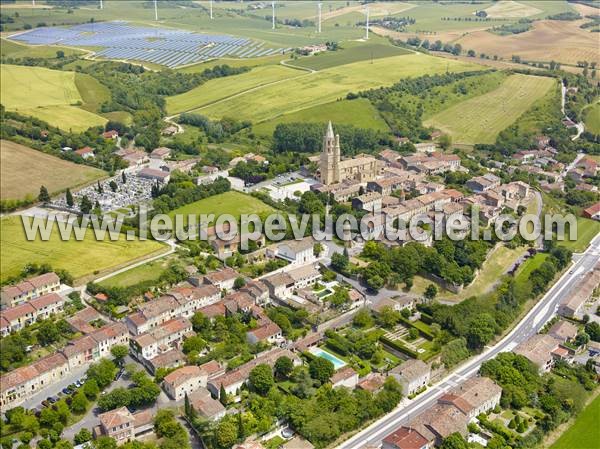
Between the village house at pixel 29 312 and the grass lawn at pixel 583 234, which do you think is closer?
the village house at pixel 29 312

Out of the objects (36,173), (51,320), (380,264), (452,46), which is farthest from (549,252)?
(452,46)

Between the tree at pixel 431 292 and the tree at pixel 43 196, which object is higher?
the tree at pixel 43 196

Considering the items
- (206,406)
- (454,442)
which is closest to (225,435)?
(206,406)

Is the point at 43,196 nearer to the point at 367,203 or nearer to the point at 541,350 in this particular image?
the point at 367,203

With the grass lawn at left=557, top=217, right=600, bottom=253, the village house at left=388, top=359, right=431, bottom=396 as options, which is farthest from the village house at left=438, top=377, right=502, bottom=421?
the grass lawn at left=557, top=217, right=600, bottom=253

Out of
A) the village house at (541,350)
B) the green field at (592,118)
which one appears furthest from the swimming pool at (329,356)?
the green field at (592,118)

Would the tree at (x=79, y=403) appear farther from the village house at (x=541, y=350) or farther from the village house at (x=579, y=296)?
the village house at (x=579, y=296)

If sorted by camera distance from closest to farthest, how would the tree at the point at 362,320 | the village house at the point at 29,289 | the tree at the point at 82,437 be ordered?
the tree at the point at 82,437 → the tree at the point at 362,320 → the village house at the point at 29,289
